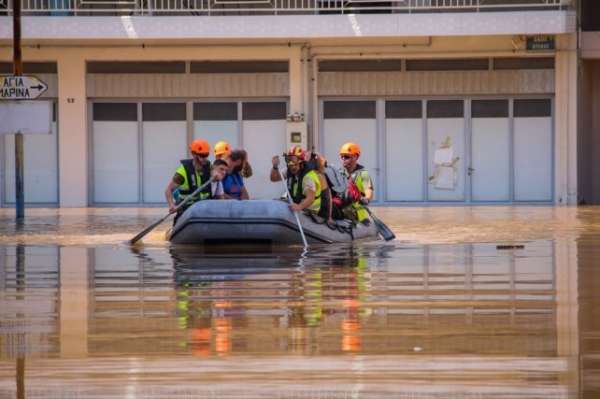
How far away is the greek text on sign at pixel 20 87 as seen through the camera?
27.7m

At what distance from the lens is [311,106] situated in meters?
36.4

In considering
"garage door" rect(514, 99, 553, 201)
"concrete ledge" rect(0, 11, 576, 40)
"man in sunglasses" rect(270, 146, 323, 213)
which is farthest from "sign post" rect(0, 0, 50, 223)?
"garage door" rect(514, 99, 553, 201)

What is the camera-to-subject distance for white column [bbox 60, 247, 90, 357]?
9146mm

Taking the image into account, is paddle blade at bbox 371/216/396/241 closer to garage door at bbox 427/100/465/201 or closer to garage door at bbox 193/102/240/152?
garage door at bbox 427/100/465/201

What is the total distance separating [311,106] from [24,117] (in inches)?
391

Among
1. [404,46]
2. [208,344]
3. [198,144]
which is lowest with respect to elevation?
[208,344]

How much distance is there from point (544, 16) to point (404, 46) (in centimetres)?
349

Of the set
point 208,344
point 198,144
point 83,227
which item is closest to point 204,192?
point 198,144

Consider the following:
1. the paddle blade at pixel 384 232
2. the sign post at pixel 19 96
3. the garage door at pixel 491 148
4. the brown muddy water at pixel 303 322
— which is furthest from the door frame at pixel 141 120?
the brown muddy water at pixel 303 322

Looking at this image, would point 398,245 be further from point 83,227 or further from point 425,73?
point 425,73

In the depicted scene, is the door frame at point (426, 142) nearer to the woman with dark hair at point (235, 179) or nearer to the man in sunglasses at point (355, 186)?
the man in sunglasses at point (355, 186)

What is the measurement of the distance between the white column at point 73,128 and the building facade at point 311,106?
0.03 metres

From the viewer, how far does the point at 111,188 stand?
3709 cm

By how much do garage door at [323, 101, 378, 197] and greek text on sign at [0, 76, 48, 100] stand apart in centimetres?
1031
